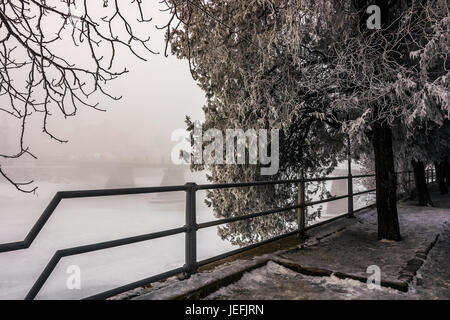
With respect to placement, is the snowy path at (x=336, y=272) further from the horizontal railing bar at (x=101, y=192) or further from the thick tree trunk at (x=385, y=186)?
the horizontal railing bar at (x=101, y=192)

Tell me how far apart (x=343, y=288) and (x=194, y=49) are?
6.63 metres

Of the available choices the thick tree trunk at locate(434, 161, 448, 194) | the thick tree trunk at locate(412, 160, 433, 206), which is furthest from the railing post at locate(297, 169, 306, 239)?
the thick tree trunk at locate(434, 161, 448, 194)

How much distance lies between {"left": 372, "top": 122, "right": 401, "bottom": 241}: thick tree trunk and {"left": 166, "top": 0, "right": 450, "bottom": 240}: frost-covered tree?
0.7 inches

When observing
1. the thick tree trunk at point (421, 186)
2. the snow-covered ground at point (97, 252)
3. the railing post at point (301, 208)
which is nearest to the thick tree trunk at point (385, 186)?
the railing post at point (301, 208)

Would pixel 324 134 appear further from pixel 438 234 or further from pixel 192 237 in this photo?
pixel 192 237

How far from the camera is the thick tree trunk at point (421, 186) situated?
11202 mm

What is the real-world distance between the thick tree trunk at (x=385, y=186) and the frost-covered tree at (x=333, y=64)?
0.02 meters

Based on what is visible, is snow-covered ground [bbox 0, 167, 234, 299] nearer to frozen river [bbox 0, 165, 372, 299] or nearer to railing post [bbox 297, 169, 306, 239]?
frozen river [bbox 0, 165, 372, 299]

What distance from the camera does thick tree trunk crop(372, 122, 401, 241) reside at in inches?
237

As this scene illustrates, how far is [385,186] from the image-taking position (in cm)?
613

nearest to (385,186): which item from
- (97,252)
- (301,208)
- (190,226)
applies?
(301,208)

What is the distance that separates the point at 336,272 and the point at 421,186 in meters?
9.20

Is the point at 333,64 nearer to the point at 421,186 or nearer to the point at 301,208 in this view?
the point at 301,208
